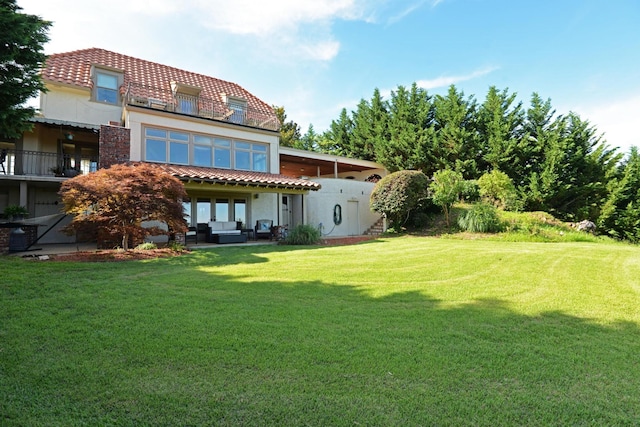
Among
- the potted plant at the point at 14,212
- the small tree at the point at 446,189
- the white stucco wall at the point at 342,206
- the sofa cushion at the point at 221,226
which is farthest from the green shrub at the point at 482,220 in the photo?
the potted plant at the point at 14,212

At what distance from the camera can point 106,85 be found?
16469 millimetres

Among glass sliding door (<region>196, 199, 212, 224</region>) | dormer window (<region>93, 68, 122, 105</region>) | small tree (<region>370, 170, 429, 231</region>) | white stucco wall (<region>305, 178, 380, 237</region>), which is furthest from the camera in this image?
white stucco wall (<region>305, 178, 380, 237</region>)

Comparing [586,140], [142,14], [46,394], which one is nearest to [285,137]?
[142,14]

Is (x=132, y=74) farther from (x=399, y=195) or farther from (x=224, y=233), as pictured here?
(x=399, y=195)

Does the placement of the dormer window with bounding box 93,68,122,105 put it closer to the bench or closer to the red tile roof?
the red tile roof

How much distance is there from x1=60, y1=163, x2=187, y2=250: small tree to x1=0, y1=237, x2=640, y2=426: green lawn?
3395 mm

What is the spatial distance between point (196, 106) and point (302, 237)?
9.62m

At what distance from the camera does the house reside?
45.1 ft

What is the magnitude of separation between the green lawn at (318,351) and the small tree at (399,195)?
1108 cm

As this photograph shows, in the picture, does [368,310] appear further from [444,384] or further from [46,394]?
[46,394]

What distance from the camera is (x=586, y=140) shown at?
23281 mm

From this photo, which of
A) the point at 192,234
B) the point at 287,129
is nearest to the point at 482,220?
the point at 192,234

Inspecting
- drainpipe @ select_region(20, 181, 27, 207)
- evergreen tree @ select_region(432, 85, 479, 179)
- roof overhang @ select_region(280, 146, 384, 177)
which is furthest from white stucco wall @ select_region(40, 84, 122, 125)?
evergreen tree @ select_region(432, 85, 479, 179)

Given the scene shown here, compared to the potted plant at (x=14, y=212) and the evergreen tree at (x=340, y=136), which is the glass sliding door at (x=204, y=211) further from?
the evergreen tree at (x=340, y=136)
